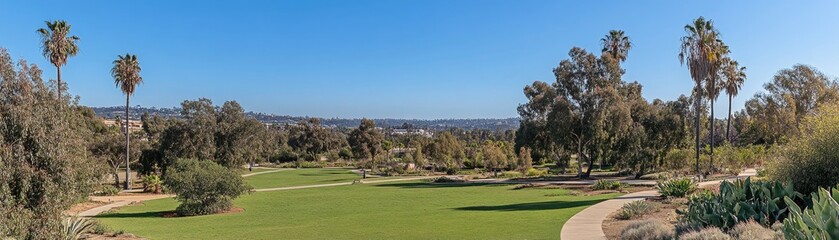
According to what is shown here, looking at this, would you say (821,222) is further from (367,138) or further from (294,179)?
(367,138)

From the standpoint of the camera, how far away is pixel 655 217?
57.5ft

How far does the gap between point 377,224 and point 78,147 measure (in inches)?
394

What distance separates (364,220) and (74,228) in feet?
32.6

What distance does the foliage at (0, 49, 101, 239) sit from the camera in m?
12.8

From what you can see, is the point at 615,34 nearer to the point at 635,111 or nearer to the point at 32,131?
the point at 635,111

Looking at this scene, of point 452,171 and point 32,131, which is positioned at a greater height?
point 32,131

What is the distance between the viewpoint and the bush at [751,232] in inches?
380

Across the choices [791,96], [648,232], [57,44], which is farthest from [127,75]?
[791,96]

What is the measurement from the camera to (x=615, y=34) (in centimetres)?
5375

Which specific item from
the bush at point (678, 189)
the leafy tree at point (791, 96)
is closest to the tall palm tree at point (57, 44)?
the bush at point (678, 189)

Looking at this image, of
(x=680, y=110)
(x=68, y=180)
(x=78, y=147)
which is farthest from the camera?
(x=680, y=110)

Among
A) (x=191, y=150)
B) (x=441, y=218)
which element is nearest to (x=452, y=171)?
(x=191, y=150)

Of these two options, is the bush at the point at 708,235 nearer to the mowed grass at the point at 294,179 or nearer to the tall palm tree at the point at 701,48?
the tall palm tree at the point at 701,48

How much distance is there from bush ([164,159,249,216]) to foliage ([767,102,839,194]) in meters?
24.2
